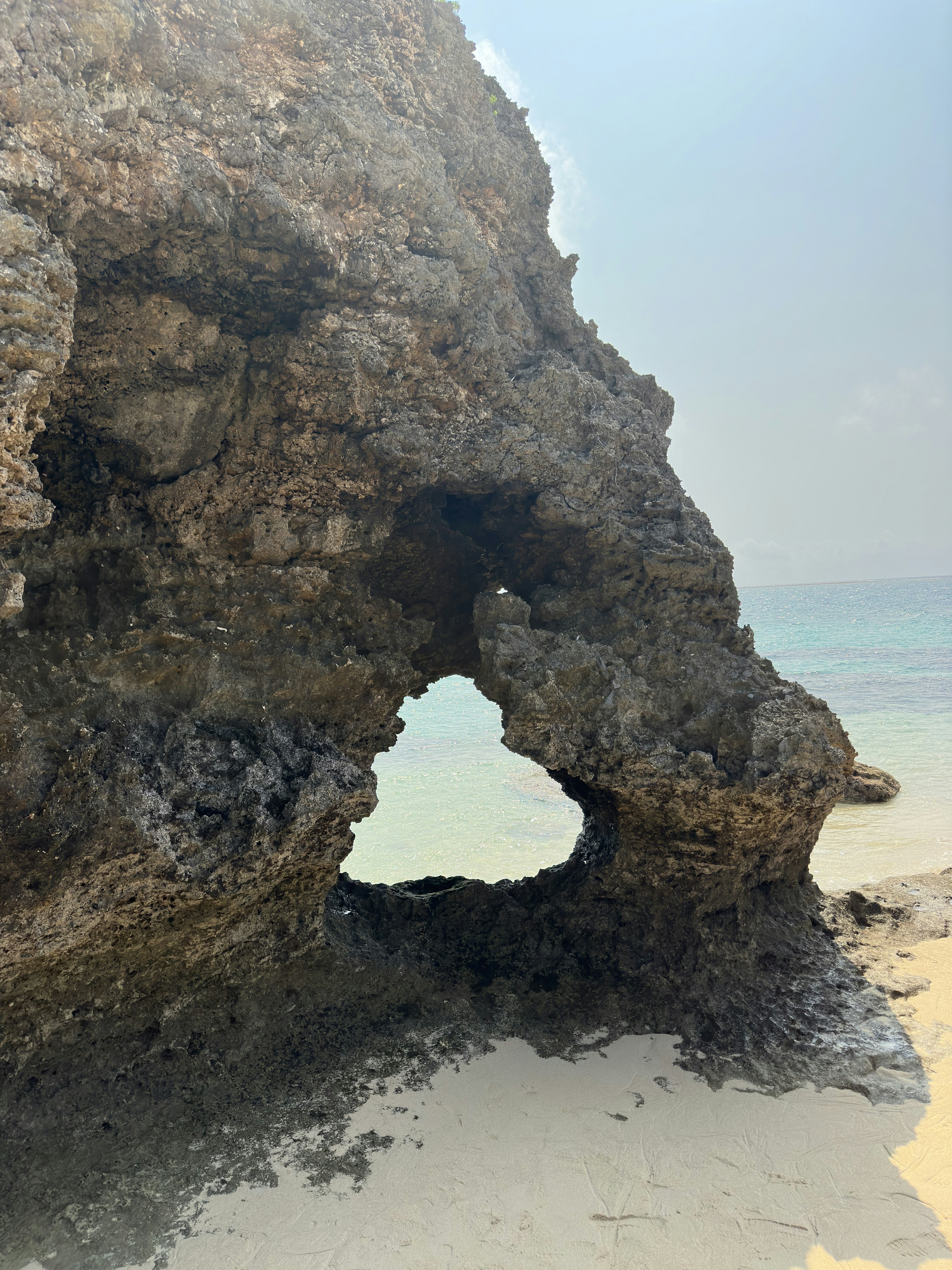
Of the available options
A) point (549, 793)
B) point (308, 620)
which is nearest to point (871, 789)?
point (549, 793)

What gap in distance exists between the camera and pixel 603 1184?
3.91 meters

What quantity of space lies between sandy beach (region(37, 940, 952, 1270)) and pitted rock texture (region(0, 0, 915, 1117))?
0.50 m

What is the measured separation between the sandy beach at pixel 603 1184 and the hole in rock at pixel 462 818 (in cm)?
309

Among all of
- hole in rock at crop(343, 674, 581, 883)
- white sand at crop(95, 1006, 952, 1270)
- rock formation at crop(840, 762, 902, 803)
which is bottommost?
white sand at crop(95, 1006, 952, 1270)

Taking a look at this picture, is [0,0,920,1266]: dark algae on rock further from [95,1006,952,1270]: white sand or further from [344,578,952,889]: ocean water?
[344,578,952,889]: ocean water

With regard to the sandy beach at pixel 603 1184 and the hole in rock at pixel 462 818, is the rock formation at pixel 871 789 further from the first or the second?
the sandy beach at pixel 603 1184

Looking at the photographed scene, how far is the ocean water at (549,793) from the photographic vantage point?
35.3 ft

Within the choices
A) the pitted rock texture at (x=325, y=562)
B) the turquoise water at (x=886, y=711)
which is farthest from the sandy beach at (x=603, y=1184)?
the turquoise water at (x=886, y=711)

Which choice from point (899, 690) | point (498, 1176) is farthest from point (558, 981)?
point (899, 690)

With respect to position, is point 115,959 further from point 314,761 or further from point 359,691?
point 359,691

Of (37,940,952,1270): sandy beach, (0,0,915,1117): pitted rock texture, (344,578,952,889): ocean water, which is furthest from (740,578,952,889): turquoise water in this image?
(37,940,952,1270): sandy beach

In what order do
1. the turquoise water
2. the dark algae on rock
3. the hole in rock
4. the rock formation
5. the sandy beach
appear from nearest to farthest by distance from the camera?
the sandy beach → the dark algae on rock → the turquoise water → the hole in rock → the rock formation

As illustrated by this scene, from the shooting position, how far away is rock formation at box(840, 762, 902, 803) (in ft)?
41.0

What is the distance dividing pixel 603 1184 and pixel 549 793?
446 inches
